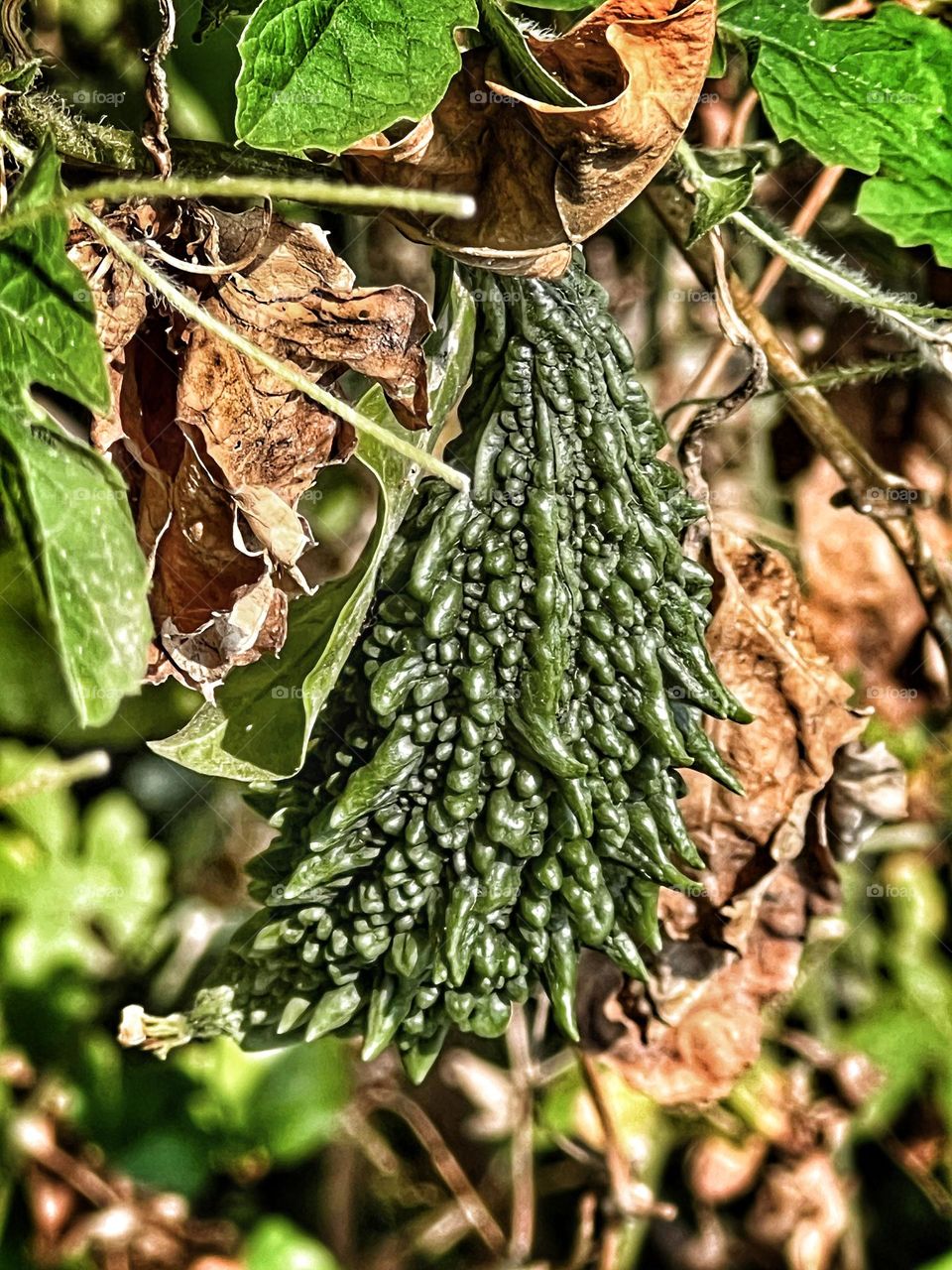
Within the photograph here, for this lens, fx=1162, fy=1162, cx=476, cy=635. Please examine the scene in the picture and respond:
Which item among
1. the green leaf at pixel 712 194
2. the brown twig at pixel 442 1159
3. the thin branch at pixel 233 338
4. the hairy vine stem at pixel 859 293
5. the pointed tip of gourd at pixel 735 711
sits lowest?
the brown twig at pixel 442 1159

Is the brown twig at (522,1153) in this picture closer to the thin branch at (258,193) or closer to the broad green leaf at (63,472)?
the broad green leaf at (63,472)

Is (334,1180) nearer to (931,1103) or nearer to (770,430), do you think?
(931,1103)

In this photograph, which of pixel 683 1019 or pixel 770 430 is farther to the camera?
pixel 770 430

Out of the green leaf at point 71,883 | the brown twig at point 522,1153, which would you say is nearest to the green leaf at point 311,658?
the green leaf at point 71,883

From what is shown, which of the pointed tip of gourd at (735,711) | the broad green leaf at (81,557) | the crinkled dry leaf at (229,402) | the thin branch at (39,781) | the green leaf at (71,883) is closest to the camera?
the broad green leaf at (81,557)

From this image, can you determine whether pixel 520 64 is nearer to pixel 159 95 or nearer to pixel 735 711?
pixel 159 95

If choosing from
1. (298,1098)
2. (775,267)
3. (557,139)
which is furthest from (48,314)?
(298,1098)

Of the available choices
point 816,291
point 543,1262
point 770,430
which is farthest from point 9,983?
point 816,291
